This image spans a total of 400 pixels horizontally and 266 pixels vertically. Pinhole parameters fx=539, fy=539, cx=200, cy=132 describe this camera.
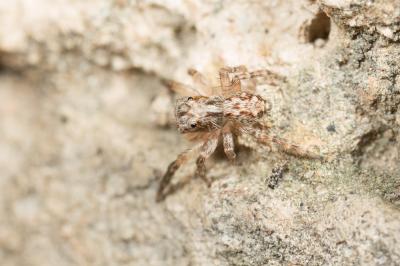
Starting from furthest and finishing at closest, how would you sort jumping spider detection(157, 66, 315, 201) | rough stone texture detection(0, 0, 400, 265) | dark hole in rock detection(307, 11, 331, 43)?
jumping spider detection(157, 66, 315, 201) < dark hole in rock detection(307, 11, 331, 43) < rough stone texture detection(0, 0, 400, 265)

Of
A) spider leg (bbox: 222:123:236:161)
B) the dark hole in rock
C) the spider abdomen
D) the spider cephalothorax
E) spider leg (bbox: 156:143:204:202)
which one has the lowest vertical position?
spider leg (bbox: 156:143:204:202)

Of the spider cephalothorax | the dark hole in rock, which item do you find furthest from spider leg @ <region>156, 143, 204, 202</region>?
the dark hole in rock

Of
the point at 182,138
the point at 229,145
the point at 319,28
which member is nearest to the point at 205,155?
the point at 229,145

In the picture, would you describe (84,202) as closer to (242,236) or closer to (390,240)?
(242,236)

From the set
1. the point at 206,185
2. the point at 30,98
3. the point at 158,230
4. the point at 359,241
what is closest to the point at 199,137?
the point at 206,185

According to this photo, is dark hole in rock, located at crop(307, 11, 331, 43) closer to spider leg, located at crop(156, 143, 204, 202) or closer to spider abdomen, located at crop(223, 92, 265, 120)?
spider abdomen, located at crop(223, 92, 265, 120)

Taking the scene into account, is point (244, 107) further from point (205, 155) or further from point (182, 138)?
point (182, 138)

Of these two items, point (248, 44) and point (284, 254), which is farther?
point (248, 44)

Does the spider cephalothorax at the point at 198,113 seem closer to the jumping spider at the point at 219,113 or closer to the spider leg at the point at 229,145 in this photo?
the jumping spider at the point at 219,113
